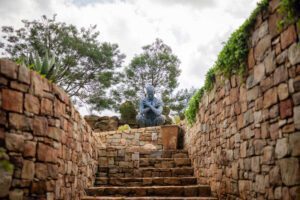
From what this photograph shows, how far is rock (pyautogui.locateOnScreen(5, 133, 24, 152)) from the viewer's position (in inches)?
115

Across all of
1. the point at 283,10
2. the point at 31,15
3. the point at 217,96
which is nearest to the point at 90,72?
the point at 31,15

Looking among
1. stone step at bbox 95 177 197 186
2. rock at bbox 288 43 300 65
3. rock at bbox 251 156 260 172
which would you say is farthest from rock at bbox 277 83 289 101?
stone step at bbox 95 177 197 186

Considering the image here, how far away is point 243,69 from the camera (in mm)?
3658

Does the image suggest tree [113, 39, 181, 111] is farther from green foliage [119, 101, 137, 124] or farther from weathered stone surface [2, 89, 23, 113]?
weathered stone surface [2, 89, 23, 113]

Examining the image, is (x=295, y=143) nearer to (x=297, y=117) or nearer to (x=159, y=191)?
(x=297, y=117)

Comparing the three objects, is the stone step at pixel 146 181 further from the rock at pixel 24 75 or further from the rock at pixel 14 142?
the rock at pixel 24 75

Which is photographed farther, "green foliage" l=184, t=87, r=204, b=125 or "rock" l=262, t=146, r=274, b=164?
"green foliage" l=184, t=87, r=204, b=125

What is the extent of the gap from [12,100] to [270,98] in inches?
98.4

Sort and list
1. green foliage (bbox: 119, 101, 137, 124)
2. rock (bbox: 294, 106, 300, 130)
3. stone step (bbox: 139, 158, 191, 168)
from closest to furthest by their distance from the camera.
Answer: rock (bbox: 294, 106, 300, 130) → stone step (bbox: 139, 158, 191, 168) → green foliage (bbox: 119, 101, 137, 124)

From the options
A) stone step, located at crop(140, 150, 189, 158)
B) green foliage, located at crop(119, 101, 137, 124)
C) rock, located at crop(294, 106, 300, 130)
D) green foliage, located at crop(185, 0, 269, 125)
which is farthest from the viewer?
green foliage, located at crop(119, 101, 137, 124)

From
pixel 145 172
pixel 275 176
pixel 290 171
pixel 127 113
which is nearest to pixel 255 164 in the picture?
pixel 275 176

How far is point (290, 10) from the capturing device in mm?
2564

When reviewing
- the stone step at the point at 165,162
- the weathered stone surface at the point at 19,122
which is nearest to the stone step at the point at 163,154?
the stone step at the point at 165,162

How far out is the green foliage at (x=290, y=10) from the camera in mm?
2512
